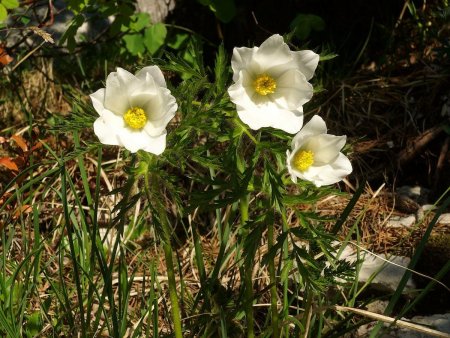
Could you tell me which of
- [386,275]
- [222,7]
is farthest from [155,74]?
[222,7]

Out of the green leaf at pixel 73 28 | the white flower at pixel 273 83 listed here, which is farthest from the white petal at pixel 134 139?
the green leaf at pixel 73 28

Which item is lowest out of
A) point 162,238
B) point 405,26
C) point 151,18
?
point 162,238

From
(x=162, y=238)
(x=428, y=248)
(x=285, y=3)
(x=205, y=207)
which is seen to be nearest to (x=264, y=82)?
(x=205, y=207)

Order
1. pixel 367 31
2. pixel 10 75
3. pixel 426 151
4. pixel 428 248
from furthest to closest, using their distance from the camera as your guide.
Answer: pixel 367 31, pixel 10 75, pixel 426 151, pixel 428 248

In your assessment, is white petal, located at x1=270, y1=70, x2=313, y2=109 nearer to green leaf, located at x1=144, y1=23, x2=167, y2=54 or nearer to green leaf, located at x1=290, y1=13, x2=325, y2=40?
green leaf, located at x1=290, y1=13, x2=325, y2=40

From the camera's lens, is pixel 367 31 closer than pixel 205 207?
No

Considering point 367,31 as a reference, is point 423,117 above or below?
below

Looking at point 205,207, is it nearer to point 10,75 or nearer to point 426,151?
point 426,151
